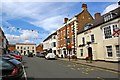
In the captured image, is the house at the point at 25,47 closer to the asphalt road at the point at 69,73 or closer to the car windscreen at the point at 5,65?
the asphalt road at the point at 69,73

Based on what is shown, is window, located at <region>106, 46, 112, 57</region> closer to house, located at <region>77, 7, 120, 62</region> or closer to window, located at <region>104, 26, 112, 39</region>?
house, located at <region>77, 7, 120, 62</region>

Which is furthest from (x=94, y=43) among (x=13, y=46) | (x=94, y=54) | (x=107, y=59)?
(x=13, y=46)

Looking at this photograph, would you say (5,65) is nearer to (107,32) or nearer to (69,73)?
(69,73)

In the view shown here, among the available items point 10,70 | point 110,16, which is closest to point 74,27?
point 110,16

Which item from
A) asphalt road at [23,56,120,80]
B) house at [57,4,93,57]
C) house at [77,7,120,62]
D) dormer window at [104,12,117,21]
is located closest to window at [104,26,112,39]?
house at [77,7,120,62]

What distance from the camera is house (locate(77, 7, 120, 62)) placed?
3056cm

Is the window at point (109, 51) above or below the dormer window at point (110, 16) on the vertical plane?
below

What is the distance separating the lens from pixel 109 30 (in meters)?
32.5

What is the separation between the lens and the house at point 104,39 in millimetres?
30562

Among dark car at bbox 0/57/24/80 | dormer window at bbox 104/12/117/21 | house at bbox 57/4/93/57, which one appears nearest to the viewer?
dark car at bbox 0/57/24/80

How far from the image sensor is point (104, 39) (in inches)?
1339

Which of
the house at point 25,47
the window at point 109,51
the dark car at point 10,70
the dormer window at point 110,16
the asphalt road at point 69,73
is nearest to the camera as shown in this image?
the dark car at point 10,70

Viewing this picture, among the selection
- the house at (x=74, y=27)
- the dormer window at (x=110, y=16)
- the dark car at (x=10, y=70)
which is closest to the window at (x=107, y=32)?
the dormer window at (x=110, y=16)

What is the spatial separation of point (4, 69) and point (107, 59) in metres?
24.4
